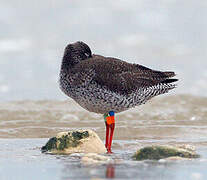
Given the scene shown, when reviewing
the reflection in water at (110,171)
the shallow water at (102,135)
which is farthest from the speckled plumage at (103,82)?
the reflection in water at (110,171)

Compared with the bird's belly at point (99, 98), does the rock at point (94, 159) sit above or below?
below

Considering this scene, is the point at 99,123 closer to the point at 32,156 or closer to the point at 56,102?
the point at 56,102

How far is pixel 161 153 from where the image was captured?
7934 mm

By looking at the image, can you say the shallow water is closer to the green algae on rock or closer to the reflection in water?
the reflection in water

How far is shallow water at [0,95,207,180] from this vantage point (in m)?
7.02

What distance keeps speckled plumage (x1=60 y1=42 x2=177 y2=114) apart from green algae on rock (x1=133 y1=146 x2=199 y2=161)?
1372 mm

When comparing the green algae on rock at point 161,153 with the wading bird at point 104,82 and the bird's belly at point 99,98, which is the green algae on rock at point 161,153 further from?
the bird's belly at point 99,98

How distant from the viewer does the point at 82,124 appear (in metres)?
13.3

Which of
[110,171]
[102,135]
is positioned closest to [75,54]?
[102,135]

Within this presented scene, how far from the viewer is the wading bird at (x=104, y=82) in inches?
354

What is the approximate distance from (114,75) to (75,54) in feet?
2.62

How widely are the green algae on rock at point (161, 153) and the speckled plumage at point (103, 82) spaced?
4.50 ft

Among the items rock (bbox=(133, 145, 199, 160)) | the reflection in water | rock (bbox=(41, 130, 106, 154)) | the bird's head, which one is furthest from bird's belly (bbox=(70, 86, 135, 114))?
the reflection in water

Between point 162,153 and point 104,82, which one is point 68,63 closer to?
point 104,82
